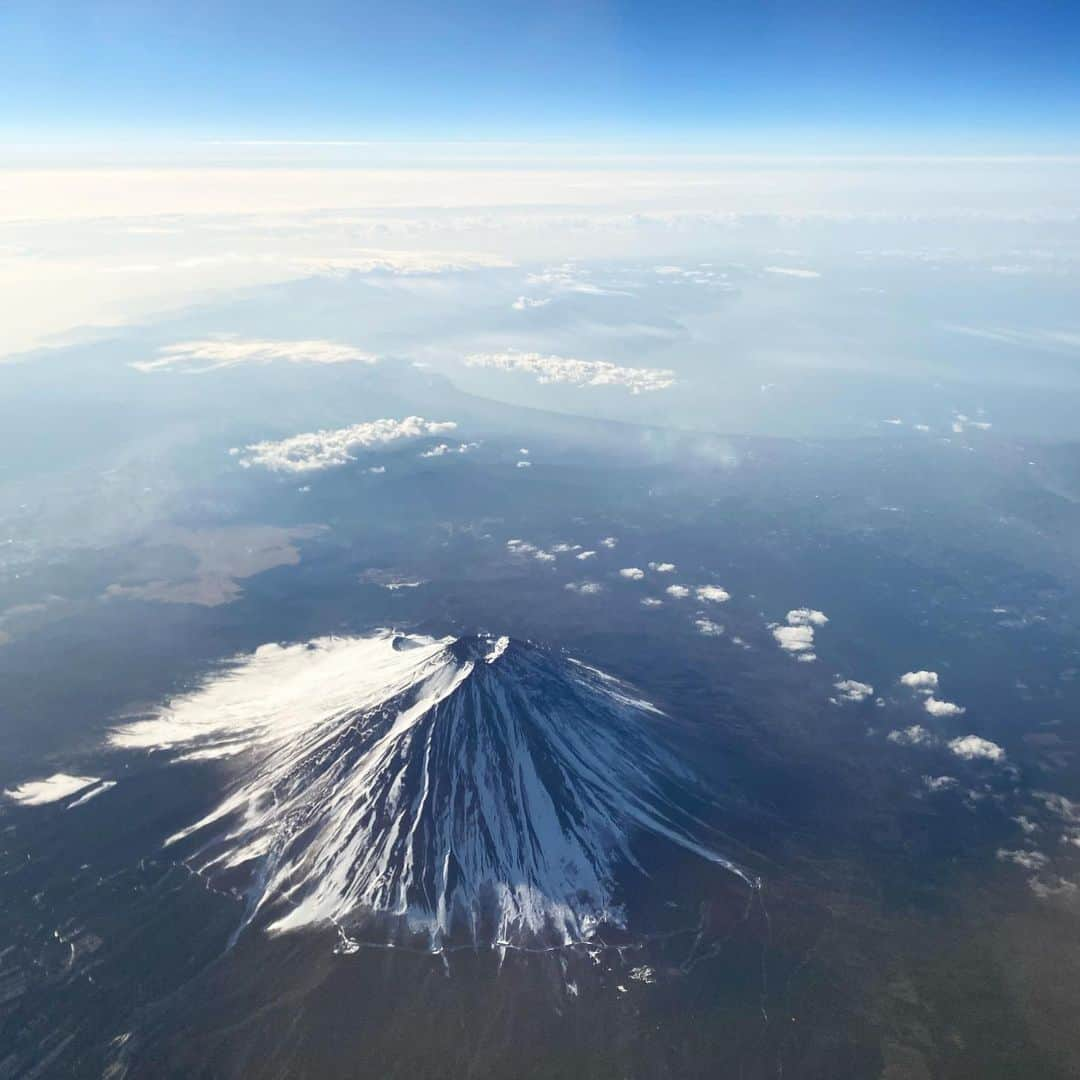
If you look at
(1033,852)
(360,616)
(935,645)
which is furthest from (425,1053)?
(935,645)

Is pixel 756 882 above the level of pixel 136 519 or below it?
above

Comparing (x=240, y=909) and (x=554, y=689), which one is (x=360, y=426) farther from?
(x=240, y=909)

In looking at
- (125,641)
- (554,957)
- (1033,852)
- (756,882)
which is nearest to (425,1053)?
(554,957)

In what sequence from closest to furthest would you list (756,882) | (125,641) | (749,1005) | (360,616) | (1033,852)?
(749,1005), (756,882), (1033,852), (125,641), (360,616)

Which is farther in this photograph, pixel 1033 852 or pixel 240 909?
pixel 1033 852

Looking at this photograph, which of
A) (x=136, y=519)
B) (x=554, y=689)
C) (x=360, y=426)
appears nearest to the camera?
(x=554, y=689)

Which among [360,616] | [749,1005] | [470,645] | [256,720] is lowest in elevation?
[360,616]
